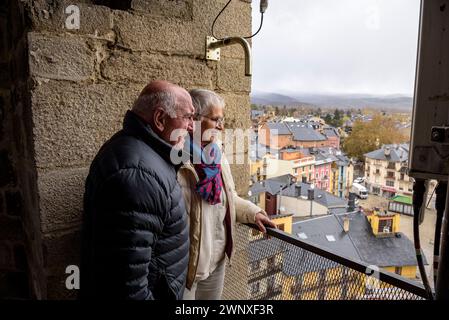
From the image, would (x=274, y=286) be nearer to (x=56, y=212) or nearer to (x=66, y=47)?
(x=56, y=212)

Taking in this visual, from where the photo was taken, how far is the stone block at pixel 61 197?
118 cm

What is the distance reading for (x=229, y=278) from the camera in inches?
66.5

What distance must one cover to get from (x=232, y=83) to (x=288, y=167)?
950 mm

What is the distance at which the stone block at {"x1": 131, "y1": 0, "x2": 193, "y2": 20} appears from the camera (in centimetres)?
133

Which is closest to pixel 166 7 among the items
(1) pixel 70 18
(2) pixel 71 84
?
(1) pixel 70 18

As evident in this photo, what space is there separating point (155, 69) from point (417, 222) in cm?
107

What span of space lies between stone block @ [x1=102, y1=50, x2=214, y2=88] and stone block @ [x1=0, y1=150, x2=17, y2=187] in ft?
2.14

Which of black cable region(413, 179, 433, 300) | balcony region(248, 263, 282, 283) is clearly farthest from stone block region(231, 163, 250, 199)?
black cable region(413, 179, 433, 300)

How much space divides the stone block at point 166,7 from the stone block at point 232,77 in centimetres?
27

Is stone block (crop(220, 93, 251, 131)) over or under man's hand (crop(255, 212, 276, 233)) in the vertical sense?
over

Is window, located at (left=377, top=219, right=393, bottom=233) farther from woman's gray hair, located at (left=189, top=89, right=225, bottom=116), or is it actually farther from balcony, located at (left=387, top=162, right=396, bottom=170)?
woman's gray hair, located at (left=189, top=89, right=225, bottom=116)

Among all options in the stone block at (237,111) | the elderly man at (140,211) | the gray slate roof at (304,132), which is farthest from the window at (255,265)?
the gray slate roof at (304,132)

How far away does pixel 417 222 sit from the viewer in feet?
2.93

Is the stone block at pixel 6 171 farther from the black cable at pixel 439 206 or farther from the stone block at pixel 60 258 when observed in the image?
the black cable at pixel 439 206
